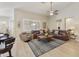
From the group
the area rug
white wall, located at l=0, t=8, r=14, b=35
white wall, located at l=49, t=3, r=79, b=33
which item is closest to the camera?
white wall, located at l=0, t=8, r=14, b=35

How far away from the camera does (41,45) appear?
3.50 metres

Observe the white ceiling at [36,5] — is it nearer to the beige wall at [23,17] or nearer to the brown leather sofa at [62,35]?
the beige wall at [23,17]

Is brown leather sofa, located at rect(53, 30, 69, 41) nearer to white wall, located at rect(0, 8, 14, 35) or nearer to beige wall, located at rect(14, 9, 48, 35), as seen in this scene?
beige wall, located at rect(14, 9, 48, 35)

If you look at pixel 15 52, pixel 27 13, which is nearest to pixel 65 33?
pixel 27 13

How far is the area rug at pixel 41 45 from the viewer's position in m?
3.25

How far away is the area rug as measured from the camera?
3.25 meters

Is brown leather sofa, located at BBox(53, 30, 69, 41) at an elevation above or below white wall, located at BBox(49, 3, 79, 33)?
below

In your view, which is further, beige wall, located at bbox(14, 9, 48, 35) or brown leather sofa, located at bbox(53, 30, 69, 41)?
brown leather sofa, located at bbox(53, 30, 69, 41)

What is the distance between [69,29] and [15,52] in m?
1.61

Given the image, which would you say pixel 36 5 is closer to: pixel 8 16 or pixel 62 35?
pixel 8 16

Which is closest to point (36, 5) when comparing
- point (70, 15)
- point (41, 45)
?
point (70, 15)

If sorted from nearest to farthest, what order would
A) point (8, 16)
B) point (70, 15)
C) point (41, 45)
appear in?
point (8, 16) → point (70, 15) → point (41, 45)

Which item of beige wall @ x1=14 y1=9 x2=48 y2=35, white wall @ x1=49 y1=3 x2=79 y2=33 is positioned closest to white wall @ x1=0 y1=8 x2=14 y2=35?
beige wall @ x1=14 y1=9 x2=48 y2=35

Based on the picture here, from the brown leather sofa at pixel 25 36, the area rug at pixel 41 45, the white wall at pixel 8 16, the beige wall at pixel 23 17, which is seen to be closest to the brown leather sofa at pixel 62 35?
the area rug at pixel 41 45
